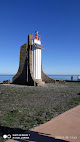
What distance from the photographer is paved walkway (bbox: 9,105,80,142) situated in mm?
3863

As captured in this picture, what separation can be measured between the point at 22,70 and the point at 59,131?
1827cm

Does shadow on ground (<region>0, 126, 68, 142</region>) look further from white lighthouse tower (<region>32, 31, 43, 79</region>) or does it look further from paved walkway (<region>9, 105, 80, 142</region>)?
white lighthouse tower (<region>32, 31, 43, 79</region>)

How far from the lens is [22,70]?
872 inches

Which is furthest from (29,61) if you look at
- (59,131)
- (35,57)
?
(59,131)

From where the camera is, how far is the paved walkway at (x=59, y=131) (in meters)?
3.86

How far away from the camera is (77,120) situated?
5.45 m

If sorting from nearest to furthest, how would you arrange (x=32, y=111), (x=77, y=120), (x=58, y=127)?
(x=58, y=127) → (x=77, y=120) → (x=32, y=111)

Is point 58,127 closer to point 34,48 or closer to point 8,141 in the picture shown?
point 8,141

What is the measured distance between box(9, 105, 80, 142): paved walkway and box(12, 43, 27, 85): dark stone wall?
54.5 feet

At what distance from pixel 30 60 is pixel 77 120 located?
651 inches

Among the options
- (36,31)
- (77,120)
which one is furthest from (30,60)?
(77,120)

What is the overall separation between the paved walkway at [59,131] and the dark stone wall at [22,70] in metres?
16.6

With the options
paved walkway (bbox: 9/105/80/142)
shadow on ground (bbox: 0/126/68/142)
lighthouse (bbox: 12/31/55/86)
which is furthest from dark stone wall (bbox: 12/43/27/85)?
shadow on ground (bbox: 0/126/68/142)

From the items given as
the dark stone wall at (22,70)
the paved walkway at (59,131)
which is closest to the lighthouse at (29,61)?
the dark stone wall at (22,70)
